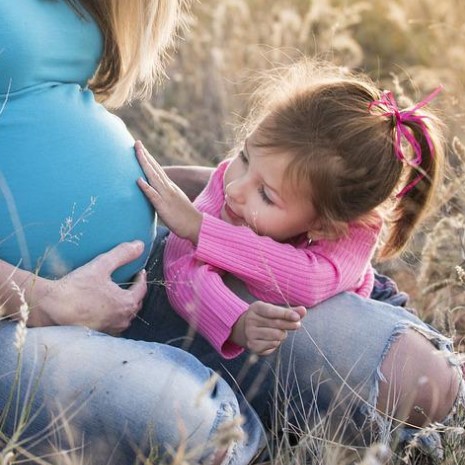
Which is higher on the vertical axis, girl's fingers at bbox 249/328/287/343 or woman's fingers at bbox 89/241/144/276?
woman's fingers at bbox 89/241/144/276

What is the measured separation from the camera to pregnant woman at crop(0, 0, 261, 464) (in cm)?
222

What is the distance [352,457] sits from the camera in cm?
244

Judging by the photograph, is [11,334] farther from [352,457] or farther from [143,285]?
[352,457]

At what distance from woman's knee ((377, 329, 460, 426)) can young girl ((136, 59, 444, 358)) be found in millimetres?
248

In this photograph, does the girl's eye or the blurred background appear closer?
the girl's eye

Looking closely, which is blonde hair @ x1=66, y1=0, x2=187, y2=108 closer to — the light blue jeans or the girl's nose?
the girl's nose

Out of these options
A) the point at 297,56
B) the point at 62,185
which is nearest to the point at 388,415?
the point at 62,185

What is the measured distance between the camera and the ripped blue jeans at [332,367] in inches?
99.0

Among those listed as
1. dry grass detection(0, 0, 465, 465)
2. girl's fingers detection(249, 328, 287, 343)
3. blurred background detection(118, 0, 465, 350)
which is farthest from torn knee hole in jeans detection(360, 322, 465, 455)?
blurred background detection(118, 0, 465, 350)

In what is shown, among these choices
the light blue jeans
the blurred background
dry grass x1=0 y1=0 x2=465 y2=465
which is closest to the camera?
the light blue jeans

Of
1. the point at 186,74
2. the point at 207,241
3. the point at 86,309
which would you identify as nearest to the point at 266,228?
the point at 207,241

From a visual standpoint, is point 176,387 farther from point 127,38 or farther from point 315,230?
point 127,38

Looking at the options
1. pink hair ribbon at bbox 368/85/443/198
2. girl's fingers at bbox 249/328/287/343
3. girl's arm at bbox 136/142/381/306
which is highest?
pink hair ribbon at bbox 368/85/443/198

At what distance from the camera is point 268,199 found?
8.50 feet
